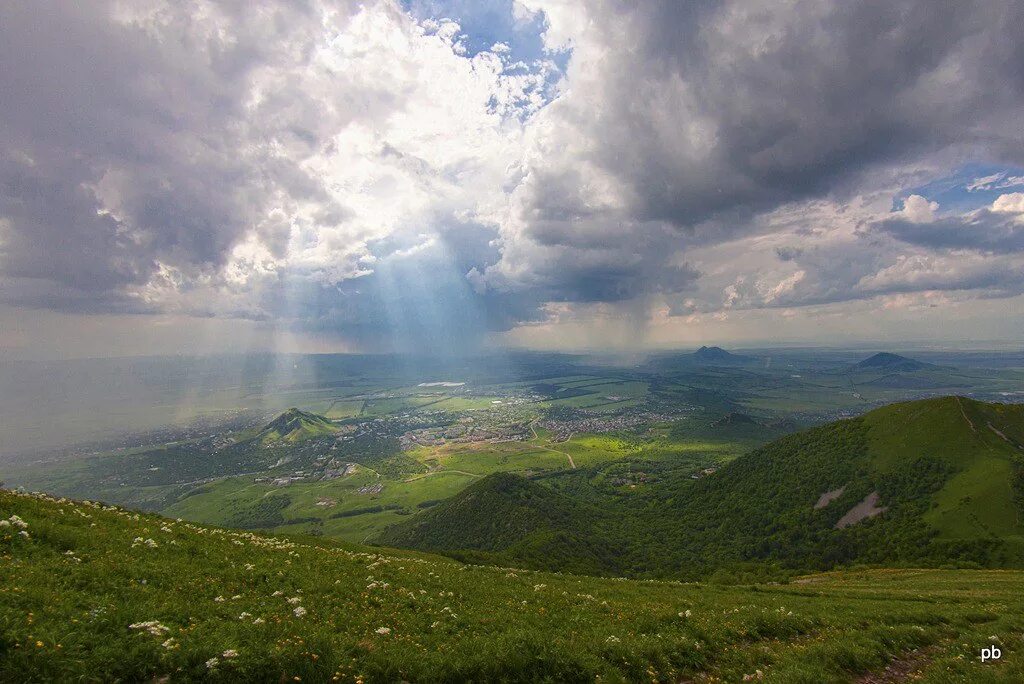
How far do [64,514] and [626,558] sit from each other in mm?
145054

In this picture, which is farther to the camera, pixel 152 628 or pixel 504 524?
pixel 504 524

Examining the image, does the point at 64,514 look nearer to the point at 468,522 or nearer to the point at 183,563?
the point at 183,563

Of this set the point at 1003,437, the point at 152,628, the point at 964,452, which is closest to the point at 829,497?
the point at 964,452

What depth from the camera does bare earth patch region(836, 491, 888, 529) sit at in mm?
124900

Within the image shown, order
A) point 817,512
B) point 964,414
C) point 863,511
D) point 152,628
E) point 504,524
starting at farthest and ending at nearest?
point 504,524, point 964,414, point 817,512, point 863,511, point 152,628

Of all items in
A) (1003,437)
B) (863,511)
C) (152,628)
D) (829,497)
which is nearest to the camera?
(152,628)

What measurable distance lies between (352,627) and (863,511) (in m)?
172

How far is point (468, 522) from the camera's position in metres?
165

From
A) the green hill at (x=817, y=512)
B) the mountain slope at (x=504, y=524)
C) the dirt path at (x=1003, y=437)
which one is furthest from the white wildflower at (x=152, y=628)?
the dirt path at (x=1003, y=437)

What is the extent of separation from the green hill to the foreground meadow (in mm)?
74607

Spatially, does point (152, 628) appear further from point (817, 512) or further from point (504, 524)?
point (817, 512)

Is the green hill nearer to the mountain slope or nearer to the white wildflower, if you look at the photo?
the mountain slope

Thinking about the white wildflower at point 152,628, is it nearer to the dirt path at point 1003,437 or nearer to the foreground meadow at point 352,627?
the foreground meadow at point 352,627

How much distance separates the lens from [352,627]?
12320mm
